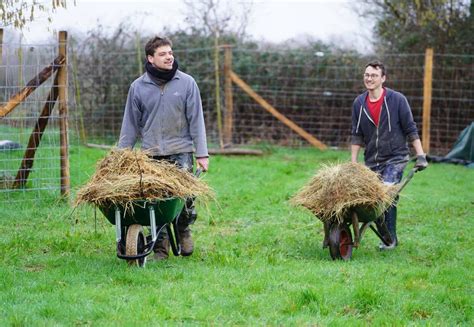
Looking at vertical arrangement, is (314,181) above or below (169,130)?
below

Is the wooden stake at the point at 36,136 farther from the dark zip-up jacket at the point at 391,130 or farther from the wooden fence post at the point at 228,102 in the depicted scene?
the wooden fence post at the point at 228,102

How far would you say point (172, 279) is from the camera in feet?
19.3

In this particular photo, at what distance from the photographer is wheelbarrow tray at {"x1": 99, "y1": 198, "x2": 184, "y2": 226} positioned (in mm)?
6047

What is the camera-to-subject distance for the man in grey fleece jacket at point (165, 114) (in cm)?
675

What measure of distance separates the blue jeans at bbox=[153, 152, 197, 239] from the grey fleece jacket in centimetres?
6

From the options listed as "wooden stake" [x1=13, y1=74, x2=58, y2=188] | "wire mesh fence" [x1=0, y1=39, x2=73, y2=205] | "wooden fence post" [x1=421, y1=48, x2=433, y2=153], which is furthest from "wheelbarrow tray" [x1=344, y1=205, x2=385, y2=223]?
"wooden fence post" [x1=421, y1=48, x2=433, y2=153]

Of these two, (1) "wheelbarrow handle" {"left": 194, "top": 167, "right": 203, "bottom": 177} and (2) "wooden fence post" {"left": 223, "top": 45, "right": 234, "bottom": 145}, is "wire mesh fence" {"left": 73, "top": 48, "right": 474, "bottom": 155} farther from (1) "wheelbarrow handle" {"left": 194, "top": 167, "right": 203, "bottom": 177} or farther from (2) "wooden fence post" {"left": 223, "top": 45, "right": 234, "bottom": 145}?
(1) "wheelbarrow handle" {"left": 194, "top": 167, "right": 203, "bottom": 177}

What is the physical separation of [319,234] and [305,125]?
8524 mm

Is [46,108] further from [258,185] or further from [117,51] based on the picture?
[117,51]

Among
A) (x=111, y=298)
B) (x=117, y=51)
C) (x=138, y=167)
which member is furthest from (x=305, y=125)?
(x=111, y=298)

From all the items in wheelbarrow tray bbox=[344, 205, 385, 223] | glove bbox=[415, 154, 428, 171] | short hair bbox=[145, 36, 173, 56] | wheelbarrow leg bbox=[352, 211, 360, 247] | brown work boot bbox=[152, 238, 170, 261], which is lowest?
brown work boot bbox=[152, 238, 170, 261]

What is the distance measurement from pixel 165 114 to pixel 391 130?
228 cm

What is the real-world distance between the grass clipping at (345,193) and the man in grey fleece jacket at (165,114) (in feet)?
3.35

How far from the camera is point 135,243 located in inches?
241
